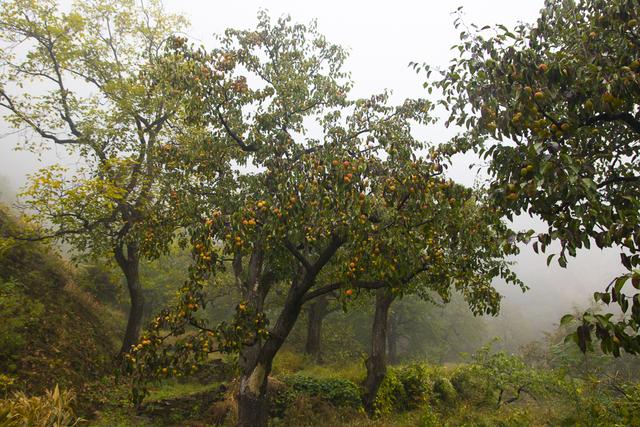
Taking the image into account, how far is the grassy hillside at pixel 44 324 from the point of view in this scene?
11.1 m

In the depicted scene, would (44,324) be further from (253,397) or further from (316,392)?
(316,392)

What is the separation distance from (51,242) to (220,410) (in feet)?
32.2

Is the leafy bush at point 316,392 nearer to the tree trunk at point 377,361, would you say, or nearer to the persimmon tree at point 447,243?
the tree trunk at point 377,361

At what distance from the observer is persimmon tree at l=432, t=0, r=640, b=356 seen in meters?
3.91

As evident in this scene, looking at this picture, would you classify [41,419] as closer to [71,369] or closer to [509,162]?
[71,369]

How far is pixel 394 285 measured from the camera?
25.1 ft

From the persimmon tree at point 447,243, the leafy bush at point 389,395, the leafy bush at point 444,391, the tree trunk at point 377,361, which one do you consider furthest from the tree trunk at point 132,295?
the leafy bush at point 444,391

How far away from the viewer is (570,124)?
15.2 ft

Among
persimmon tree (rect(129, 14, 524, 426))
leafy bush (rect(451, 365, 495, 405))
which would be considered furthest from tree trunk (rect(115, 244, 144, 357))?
leafy bush (rect(451, 365, 495, 405))

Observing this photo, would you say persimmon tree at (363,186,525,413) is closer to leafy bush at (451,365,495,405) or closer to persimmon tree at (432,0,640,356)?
persimmon tree at (432,0,640,356)

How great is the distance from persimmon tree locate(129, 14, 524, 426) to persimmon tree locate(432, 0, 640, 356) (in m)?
1.94

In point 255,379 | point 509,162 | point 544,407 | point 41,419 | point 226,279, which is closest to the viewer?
point 509,162

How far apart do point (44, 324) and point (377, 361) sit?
12.4 meters

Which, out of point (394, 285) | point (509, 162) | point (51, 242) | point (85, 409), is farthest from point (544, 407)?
point (51, 242)
